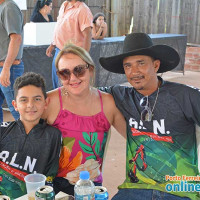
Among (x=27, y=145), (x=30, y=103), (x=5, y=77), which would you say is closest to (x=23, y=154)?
(x=27, y=145)

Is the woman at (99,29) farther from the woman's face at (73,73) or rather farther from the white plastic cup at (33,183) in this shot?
the white plastic cup at (33,183)

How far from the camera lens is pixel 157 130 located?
1.97 m

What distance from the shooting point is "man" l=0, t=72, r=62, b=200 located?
192 centimetres

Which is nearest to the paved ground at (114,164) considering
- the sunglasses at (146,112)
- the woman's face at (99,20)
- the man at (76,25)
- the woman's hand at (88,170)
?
the woman's hand at (88,170)

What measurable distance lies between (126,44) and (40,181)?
0.95m

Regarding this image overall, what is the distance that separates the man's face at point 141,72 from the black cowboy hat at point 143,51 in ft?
0.12

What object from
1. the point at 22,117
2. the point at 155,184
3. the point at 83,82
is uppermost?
the point at 83,82

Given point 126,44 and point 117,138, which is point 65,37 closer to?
point 117,138

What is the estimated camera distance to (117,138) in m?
4.21

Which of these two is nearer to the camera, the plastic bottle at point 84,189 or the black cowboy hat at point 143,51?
the plastic bottle at point 84,189

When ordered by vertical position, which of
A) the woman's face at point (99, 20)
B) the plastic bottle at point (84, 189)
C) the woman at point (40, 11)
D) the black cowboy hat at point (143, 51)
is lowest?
the plastic bottle at point (84, 189)

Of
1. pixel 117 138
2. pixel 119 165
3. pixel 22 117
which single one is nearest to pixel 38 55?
pixel 117 138

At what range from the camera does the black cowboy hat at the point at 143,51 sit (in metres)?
1.97

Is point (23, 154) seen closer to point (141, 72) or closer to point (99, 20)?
point (141, 72)
